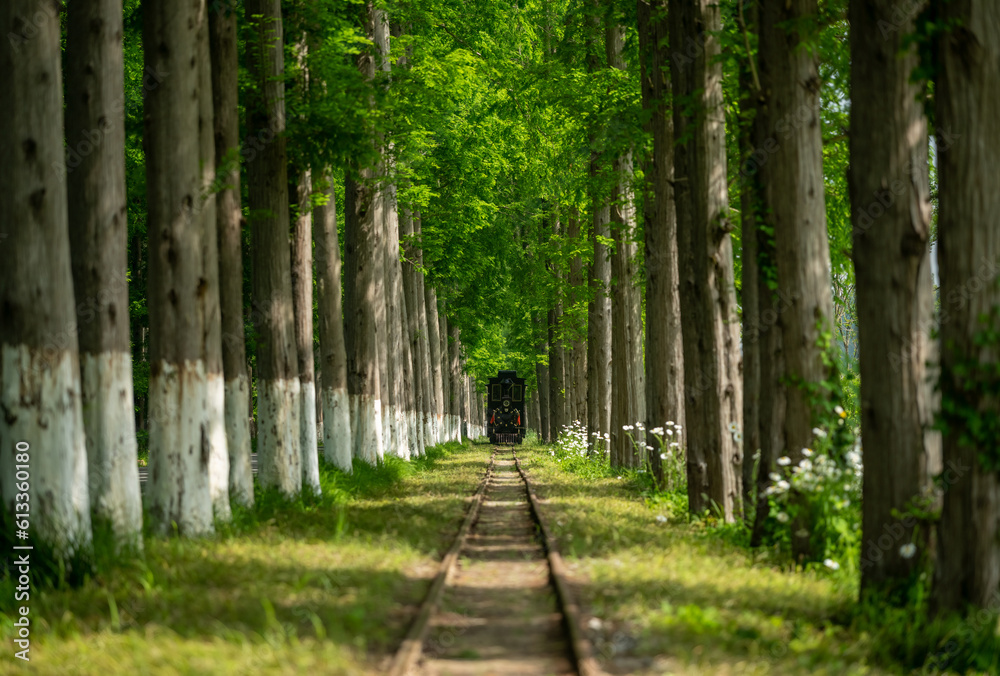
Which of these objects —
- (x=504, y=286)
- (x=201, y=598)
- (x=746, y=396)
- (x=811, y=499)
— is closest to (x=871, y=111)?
(x=811, y=499)

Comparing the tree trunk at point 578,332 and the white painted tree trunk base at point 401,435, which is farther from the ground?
the tree trunk at point 578,332

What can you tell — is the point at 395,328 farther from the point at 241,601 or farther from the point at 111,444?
the point at 241,601

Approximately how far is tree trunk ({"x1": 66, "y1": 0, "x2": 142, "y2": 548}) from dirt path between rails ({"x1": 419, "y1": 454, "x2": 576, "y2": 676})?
3.18 meters

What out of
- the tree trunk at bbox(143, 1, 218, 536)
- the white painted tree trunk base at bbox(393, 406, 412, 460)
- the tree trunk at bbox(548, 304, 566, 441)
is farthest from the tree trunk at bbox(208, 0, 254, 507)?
the tree trunk at bbox(548, 304, 566, 441)

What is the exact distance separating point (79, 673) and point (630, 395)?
1730 centimetres

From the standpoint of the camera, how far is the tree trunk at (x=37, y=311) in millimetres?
8078

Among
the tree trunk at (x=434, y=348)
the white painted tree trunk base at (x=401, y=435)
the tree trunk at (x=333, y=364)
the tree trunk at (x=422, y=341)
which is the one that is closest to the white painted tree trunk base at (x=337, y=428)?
the tree trunk at (x=333, y=364)

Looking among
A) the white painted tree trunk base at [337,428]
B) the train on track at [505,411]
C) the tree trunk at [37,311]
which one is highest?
the tree trunk at [37,311]

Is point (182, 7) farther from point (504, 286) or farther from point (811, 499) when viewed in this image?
point (504, 286)

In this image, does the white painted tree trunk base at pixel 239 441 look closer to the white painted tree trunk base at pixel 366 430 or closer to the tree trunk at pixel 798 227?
the tree trunk at pixel 798 227

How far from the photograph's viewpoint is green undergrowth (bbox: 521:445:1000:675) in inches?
242

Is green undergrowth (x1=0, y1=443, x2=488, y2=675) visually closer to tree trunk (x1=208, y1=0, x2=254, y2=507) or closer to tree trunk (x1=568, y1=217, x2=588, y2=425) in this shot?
tree trunk (x1=208, y1=0, x2=254, y2=507)

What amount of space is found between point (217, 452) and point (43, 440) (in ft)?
11.3

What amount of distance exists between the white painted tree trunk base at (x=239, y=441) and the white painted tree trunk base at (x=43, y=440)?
4.66 metres
